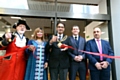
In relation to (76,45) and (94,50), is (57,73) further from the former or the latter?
(94,50)

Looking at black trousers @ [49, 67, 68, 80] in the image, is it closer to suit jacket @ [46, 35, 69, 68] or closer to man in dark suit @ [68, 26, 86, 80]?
suit jacket @ [46, 35, 69, 68]

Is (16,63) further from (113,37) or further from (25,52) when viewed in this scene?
(113,37)

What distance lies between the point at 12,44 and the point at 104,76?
65.7 inches

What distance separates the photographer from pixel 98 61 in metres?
2.62

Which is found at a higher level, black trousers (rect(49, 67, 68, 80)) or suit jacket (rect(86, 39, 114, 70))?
suit jacket (rect(86, 39, 114, 70))

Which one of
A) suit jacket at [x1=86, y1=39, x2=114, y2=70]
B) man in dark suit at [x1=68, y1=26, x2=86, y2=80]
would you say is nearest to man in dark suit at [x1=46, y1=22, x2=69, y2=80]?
man in dark suit at [x1=68, y1=26, x2=86, y2=80]

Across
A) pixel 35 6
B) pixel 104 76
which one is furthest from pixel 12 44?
pixel 35 6

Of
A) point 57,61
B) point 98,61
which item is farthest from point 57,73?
point 98,61

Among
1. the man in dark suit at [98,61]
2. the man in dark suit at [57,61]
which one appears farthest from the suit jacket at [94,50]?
the man in dark suit at [57,61]

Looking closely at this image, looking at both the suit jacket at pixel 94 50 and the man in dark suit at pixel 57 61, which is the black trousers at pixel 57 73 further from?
the suit jacket at pixel 94 50

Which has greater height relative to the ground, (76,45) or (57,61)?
(76,45)

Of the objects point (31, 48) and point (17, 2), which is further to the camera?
point (17, 2)

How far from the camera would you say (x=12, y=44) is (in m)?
2.29

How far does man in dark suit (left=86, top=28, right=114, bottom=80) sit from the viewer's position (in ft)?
8.34
